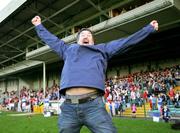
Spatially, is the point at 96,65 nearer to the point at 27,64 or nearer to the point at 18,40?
the point at 18,40

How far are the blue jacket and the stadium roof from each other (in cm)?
1476

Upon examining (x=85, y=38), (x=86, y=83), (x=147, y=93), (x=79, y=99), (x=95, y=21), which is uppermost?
(x=95, y=21)

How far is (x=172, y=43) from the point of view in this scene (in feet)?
98.9

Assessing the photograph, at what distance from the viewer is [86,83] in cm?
365

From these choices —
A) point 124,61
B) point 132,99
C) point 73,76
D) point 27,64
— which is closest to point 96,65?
point 73,76

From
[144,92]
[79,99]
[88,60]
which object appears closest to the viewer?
[79,99]

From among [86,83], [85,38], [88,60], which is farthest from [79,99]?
[85,38]

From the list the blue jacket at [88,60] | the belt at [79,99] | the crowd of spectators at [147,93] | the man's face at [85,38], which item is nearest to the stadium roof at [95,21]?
the crowd of spectators at [147,93]

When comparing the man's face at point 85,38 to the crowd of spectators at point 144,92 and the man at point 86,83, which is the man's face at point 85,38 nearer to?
the man at point 86,83

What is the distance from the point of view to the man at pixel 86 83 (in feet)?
11.7

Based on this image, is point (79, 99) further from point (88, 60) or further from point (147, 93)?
point (147, 93)

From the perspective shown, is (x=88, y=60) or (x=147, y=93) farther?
(x=147, y=93)

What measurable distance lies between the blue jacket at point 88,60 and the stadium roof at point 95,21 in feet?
48.4

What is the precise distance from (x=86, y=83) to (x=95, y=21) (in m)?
24.7
